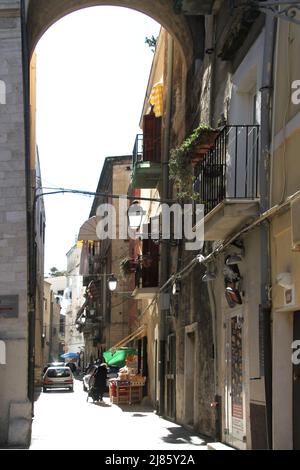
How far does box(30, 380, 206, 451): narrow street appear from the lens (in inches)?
482

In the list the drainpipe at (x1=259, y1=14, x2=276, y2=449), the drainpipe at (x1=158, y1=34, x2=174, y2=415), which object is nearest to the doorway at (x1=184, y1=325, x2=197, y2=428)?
the drainpipe at (x1=158, y1=34, x2=174, y2=415)

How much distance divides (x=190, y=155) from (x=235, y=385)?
386 centimetres

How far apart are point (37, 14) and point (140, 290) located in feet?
28.6

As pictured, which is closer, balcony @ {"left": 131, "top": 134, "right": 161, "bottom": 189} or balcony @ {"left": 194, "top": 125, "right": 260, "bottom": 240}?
balcony @ {"left": 194, "top": 125, "right": 260, "bottom": 240}

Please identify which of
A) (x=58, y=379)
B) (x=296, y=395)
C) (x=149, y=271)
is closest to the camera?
(x=296, y=395)

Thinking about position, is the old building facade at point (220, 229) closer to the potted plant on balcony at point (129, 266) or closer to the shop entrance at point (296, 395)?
the shop entrance at point (296, 395)

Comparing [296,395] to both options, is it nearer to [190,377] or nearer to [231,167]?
[231,167]

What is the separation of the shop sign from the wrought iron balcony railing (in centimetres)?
401

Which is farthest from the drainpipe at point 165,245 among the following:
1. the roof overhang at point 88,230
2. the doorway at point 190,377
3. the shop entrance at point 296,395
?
the roof overhang at point 88,230

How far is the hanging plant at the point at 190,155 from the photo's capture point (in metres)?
11.6

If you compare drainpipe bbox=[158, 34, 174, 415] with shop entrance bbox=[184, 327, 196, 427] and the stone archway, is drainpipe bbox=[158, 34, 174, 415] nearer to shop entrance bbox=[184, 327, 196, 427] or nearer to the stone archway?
the stone archway

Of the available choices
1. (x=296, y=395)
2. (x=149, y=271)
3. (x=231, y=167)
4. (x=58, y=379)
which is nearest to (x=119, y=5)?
(x=149, y=271)

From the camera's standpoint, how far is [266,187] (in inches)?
370
